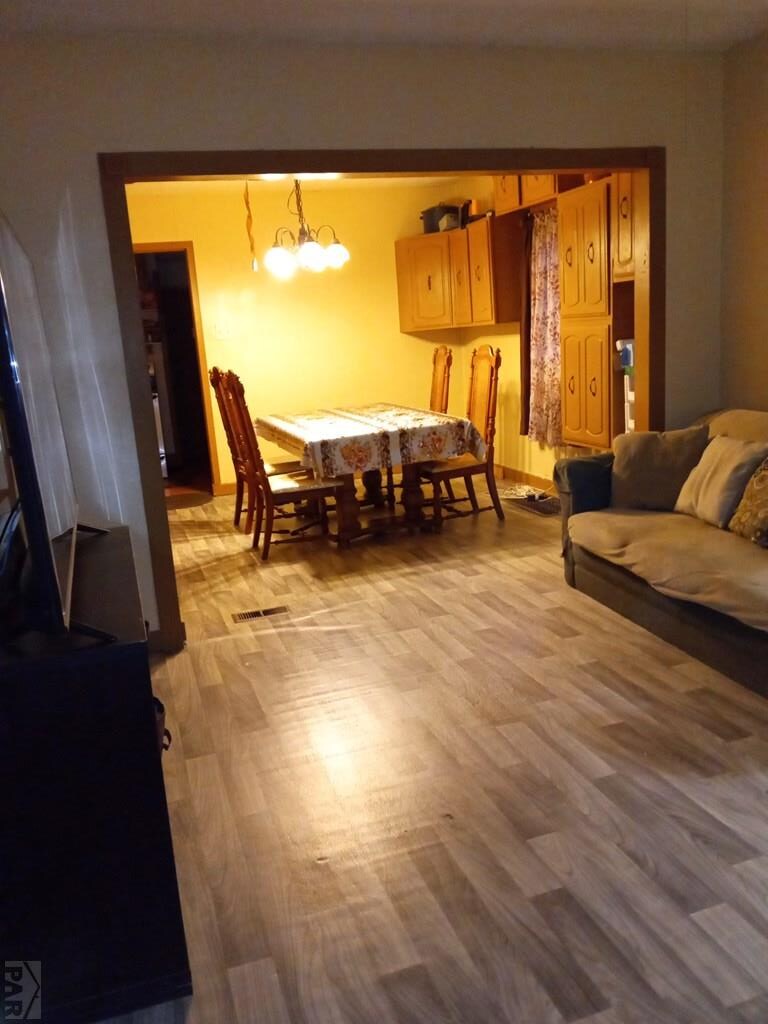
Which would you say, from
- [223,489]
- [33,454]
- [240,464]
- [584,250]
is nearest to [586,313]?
[584,250]

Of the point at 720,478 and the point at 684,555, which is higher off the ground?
the point at 720,478

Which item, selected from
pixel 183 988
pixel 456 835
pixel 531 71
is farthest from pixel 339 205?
pixel 183 988

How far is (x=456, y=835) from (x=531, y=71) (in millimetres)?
3334

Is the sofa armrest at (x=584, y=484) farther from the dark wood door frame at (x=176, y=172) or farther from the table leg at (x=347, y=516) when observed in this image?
the table leg at (x=347, y=516)

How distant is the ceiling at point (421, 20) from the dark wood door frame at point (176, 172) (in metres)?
0.45

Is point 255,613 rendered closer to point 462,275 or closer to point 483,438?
point 483,438

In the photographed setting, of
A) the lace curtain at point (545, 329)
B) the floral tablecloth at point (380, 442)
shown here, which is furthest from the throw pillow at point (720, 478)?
the lace curtain at point (545, 329)

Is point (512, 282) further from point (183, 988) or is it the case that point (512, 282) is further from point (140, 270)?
point (183, 988)

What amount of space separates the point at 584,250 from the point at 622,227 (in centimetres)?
44

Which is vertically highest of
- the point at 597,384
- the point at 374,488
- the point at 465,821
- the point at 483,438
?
the point at 597,384

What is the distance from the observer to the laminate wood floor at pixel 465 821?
1631mm

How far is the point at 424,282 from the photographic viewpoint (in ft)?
21.6

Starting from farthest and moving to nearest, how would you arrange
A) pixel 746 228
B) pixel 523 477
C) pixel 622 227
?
pixel 523 477
pixel 622 227
pixel 746 228

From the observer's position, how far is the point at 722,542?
9.89 ft
